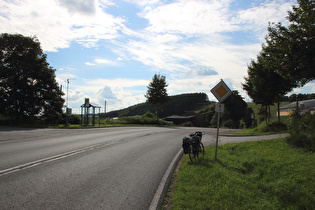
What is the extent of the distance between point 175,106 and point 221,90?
117084mm

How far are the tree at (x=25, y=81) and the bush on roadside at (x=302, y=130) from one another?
28.7 m

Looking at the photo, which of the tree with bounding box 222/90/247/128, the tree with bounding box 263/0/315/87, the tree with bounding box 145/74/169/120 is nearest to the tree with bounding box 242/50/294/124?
the tree with bounding box 263/0/315/87

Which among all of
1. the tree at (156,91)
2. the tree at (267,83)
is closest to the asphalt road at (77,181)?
the tree at (267,83)

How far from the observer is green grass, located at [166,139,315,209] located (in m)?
4.29

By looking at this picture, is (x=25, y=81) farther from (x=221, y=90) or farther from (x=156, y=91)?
(x=221, y=90)

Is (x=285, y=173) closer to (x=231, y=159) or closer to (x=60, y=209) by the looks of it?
(x=231, y=159)

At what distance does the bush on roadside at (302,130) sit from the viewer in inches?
379

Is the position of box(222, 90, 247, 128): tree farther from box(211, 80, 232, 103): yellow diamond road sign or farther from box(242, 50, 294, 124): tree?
box(211, 80, 232, 103): yellow diamond road sign

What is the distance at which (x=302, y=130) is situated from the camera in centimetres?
1092

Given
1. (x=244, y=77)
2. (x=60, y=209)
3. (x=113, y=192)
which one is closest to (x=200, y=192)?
(x=113, y=192)

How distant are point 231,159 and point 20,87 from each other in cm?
2928

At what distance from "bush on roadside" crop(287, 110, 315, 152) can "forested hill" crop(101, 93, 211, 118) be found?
10486 cm

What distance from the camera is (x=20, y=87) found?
29.3 metres

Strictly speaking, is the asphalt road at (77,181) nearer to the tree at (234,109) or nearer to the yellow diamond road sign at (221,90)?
the yellow diamond road sign at (221,90)
